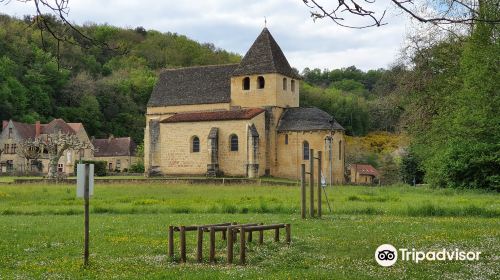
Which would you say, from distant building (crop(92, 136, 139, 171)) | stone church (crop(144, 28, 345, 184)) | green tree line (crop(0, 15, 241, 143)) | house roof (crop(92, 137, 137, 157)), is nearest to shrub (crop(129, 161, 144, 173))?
distant building (crop(92, 136, 139, 171))

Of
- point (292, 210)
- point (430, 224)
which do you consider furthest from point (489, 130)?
point (430, 224)

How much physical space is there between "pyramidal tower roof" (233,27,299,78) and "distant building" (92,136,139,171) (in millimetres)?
33355

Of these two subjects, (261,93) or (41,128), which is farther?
(41,128)

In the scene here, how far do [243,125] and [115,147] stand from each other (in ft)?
128

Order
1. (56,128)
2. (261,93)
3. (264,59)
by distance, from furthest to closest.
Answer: (56,128), (264,59), (261,93)

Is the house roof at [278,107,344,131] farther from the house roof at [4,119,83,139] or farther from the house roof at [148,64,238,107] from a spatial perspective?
the house roof at [4,119,83,139]

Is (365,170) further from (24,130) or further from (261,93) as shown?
(24,130)

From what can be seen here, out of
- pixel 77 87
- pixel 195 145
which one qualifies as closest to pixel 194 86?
pixel 195 145

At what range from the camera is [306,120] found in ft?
178

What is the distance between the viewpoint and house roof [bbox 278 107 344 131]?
53.2 meters

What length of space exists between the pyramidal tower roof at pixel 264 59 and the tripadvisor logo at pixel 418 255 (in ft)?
144

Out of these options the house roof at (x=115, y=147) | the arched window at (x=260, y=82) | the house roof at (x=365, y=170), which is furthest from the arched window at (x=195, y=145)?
the house roof at (x=115, y=147)

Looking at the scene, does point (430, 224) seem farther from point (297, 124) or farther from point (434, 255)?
point (297, 124)

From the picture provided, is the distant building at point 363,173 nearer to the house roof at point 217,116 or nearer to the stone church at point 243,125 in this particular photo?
the stone church at point 243,125
